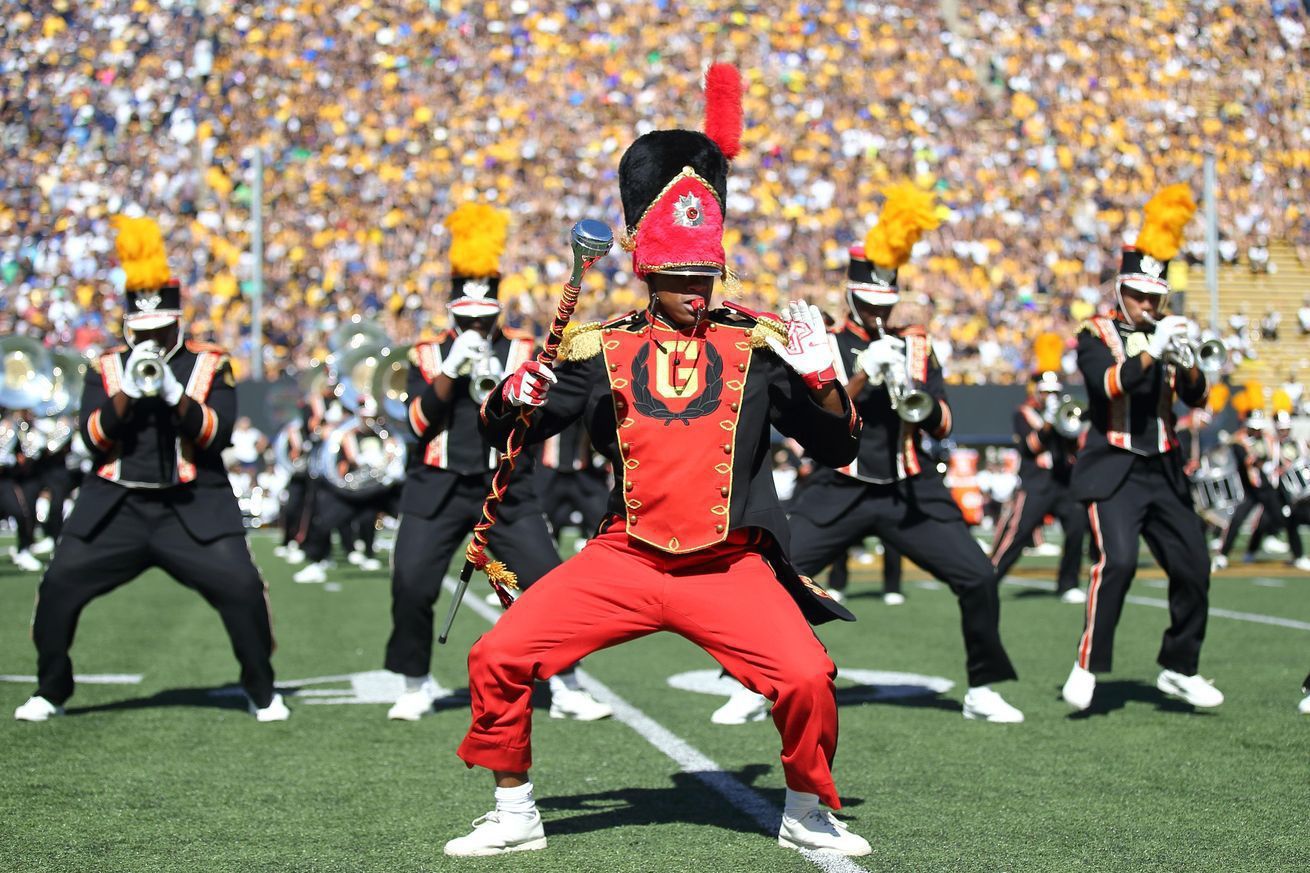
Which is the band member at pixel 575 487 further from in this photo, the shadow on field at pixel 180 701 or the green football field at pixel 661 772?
the shadow on field at pixel 180 701

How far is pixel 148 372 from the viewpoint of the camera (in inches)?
255

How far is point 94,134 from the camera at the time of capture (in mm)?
26875

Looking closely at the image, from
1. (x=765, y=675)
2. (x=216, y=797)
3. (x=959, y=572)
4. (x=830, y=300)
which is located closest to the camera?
(x=765, y=675)

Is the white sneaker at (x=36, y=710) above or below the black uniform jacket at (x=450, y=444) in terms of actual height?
below

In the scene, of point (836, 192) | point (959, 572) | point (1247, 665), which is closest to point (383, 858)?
point (959, 572)

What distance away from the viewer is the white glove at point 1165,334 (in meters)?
6.52

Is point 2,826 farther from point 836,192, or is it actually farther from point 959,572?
point 836,192

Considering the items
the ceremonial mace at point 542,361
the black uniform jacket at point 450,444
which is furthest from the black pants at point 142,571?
the ceremonial mace at point 542,361

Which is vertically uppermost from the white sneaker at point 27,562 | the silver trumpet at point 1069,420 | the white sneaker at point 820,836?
the silver trumpet at point 1069,420

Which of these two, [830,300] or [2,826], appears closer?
[2,826]

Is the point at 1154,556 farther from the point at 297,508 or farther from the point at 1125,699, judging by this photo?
the point at 297,508

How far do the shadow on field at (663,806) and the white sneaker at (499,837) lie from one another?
0.24m

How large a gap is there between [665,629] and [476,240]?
3073 mm

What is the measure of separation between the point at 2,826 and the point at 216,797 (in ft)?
2.26
